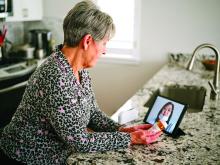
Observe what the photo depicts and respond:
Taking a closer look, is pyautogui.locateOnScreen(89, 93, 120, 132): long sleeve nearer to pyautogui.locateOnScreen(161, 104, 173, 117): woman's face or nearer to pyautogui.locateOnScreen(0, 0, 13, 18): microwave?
pyautogui.locateOnScreen(161, 104, 173, 117): woman's face

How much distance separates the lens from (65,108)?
1.10 metres

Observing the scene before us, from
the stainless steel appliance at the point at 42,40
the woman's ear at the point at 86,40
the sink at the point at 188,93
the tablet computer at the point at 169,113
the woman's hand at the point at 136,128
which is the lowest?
the sink at the point at 188,93

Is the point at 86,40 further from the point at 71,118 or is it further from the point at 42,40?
the point at 42,40

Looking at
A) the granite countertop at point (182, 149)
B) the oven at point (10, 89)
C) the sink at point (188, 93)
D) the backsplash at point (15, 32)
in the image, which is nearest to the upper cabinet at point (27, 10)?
the backsplash at point (15, 32)

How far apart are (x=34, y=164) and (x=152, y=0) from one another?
2.35 m

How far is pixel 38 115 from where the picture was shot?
3.96 ft

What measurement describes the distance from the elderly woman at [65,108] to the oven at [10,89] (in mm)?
1117

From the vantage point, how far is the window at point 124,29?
329 cm

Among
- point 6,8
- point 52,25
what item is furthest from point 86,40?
point 52,25

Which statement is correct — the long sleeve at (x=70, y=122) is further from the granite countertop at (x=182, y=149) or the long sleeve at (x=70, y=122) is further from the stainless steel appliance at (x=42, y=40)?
the stainless steel appliance at (x=42, y=40)

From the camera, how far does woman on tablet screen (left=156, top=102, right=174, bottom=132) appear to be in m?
1.42

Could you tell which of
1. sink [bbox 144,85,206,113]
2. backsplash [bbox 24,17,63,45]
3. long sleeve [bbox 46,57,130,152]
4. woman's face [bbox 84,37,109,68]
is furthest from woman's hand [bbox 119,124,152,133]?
backsplash [bbox 24,17,63,45]

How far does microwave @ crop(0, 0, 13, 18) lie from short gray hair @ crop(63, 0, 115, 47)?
5.68 ft

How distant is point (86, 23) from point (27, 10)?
2.28 m
